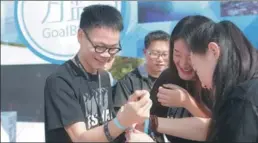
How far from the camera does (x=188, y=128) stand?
4.41 feet

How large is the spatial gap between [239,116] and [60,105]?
59 centimetres

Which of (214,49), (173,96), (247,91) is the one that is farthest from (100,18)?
(247,91)

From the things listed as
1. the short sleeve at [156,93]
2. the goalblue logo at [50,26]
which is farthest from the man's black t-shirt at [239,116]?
the goalblue logo at [50,26]

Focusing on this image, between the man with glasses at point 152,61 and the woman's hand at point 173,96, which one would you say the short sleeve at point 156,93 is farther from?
the man with glasses at point 152,61

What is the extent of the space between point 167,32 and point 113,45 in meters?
1.23

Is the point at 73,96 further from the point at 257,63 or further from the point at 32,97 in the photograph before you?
the point at 32,97

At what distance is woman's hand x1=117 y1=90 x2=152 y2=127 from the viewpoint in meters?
1.15

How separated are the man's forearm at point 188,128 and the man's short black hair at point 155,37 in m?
1.21

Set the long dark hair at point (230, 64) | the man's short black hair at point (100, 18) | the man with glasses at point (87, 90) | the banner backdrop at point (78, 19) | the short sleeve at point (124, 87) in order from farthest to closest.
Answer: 1. the banner backdrop at point (78, 19)
2. the short sleeve at point (124, 87)
3. the man's short black hair at point (100, 18)
4. the man with glasses at point (87, 90)
5. the long dark hair at point (230, 64)

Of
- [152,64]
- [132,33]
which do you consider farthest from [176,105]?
[132,33]

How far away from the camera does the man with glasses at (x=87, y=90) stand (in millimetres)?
1304

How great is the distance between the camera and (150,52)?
8.30 feet

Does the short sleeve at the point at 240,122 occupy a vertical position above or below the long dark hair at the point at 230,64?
below

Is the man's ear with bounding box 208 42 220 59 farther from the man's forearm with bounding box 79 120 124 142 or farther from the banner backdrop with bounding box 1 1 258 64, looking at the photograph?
the banner backdrop with bounding box 1 1 258 64
